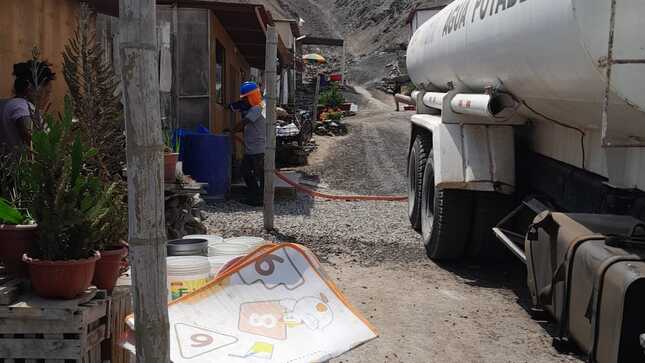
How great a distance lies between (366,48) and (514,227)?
5223 cm

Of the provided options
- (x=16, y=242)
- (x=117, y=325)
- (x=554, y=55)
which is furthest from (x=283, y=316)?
(x=554, y=55)

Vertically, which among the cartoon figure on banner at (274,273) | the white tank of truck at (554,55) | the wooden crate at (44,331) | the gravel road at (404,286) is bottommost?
the gravel road at (404,286)

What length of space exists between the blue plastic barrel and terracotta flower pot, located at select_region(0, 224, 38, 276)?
6630mm

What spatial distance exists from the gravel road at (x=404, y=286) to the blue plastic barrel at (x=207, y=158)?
0.37m

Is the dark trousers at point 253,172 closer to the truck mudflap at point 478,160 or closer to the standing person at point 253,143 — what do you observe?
the standing person at point 253,143

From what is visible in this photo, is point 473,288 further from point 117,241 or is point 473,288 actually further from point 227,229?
point 117,241

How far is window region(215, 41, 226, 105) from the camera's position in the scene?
1177cm

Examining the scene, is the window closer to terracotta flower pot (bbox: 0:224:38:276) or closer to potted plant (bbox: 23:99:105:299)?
terracotta flower pot (bbox: 0:224:38:276)

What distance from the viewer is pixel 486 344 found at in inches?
180

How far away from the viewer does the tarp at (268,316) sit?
2488mm

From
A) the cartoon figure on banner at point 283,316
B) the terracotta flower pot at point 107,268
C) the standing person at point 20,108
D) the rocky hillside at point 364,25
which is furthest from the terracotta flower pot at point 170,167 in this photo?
the rocky hillside at point 364,25

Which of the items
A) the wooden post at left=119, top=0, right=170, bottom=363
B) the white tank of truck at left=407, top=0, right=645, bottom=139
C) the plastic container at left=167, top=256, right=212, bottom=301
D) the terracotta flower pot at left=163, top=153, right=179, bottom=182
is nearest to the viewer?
the wooden post at left=119, top=0, right=170, bottom=363

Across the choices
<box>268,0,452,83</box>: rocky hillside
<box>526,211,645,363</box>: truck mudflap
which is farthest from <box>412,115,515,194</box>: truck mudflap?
<box>268,0,452,83</box>: rocky hillside

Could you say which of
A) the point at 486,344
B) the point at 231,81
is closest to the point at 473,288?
the point at 486,344
